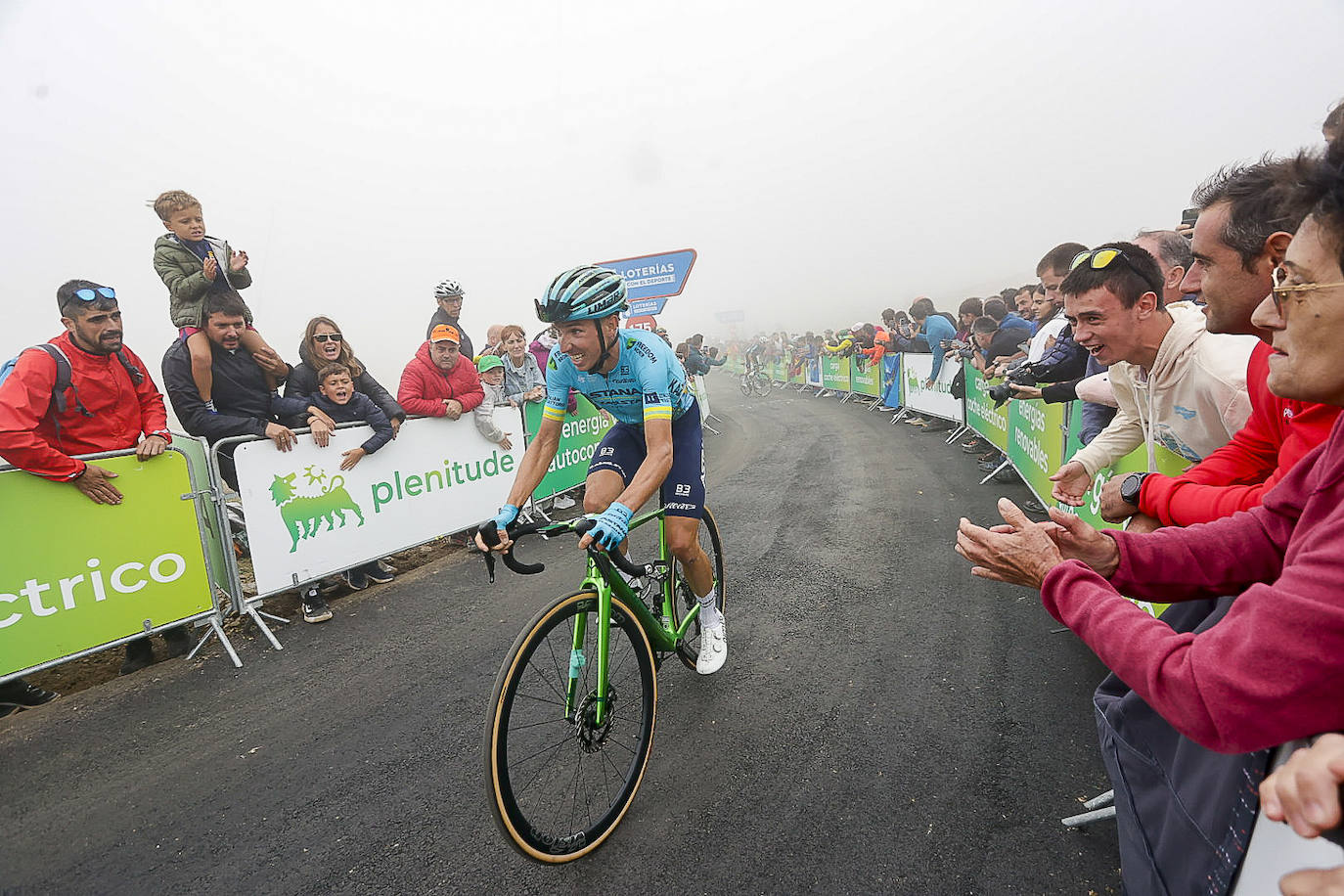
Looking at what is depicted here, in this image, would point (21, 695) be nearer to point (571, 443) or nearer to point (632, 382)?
point (632, 382)

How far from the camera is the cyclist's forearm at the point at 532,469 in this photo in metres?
2.79

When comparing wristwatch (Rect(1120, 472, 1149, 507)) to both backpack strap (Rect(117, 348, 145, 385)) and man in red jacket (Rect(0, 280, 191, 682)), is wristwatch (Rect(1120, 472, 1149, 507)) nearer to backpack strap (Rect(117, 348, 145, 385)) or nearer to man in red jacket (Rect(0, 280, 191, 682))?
man in red jacket (Rect(0, 280, 191, 682))

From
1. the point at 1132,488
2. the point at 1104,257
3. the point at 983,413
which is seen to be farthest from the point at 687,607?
the point at 983,413

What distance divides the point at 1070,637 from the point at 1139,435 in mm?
1286

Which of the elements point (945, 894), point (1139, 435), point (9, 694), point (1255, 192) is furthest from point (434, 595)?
point (1255, 192)

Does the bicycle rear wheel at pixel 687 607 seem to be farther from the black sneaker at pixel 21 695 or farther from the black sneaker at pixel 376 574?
the black sneaker at pixel 21 695

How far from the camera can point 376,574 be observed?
18.5ft

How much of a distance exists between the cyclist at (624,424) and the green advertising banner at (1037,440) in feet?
11.7

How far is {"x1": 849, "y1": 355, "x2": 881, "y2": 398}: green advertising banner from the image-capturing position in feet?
52.8

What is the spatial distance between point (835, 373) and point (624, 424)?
18.2 metres

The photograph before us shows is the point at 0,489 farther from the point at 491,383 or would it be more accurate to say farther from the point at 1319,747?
the point at 1319,747

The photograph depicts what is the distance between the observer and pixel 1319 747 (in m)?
0.82

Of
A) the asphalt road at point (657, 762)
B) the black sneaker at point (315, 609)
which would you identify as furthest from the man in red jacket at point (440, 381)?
the asphalt road at point (657, 762)

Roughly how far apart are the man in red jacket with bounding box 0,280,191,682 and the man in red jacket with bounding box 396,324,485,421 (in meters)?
2.02
